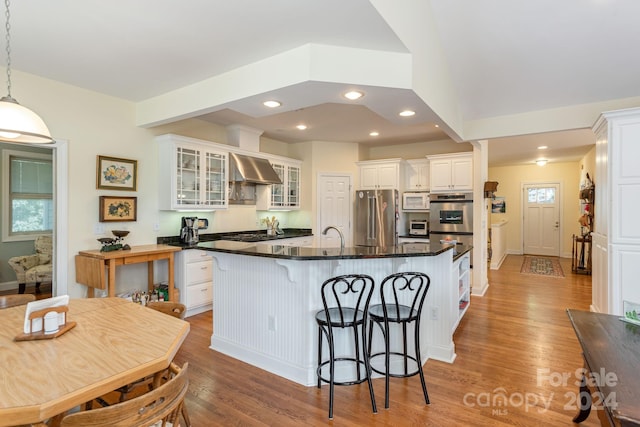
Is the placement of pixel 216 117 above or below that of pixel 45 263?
above

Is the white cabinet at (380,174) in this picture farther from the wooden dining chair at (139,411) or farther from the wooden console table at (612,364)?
the wooden dining chair at (139,411)

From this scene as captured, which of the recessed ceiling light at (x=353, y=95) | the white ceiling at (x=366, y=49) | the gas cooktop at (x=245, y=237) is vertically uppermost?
the white ceiling at (x=366, y=49)

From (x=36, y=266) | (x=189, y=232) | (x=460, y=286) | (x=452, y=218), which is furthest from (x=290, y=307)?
(x=36, y=266)

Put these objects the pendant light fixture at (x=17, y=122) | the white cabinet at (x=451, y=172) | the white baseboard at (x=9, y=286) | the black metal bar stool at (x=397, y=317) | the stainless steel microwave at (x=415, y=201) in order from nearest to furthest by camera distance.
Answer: the pendant light fixture at (x=17, y=122) < the black metal bar stool at (x=397, y=317) < the white baseboard at (x=9, y=286) < the white cabinet at (x=451, y=172) < the stainless steel microwave at (x=415, y=201)

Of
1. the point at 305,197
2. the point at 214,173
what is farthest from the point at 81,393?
the point at 305,197

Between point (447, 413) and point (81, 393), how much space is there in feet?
6.78

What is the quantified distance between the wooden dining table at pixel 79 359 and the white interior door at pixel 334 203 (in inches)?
176

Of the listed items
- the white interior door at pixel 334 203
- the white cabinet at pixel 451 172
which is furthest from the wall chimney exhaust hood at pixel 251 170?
the white cabinet at pixel 451 172

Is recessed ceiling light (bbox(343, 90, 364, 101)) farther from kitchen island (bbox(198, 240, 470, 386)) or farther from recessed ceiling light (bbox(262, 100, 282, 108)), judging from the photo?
kitchen island (bbox(198, 240, 470, 386))

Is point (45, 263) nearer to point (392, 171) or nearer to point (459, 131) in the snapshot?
point (392, 171)

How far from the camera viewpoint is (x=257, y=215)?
19.2 feet

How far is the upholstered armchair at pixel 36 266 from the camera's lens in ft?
16.3

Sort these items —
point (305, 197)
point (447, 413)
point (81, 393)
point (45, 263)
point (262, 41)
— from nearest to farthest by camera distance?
point (81, 393) → point (447, 413) → point (262, 41) → point (45, 263) → point (305, 197)

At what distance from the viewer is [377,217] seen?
5.98m
